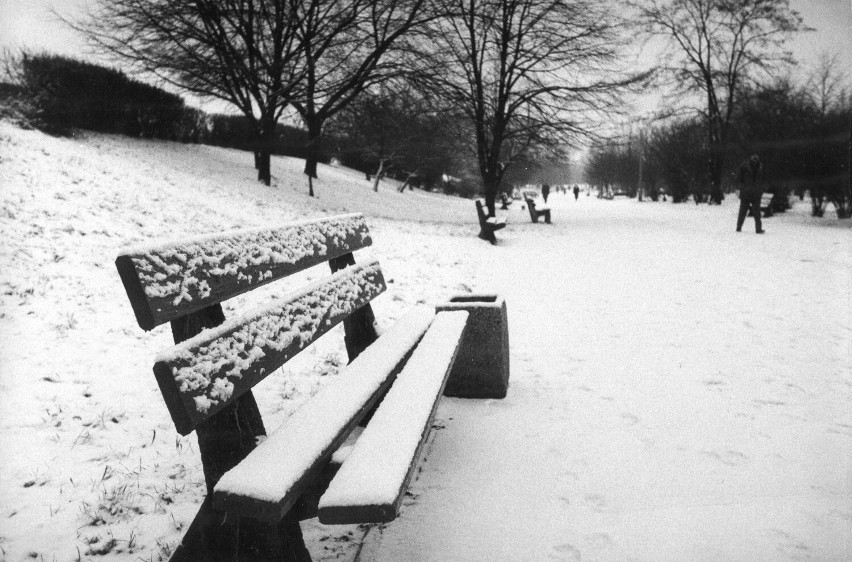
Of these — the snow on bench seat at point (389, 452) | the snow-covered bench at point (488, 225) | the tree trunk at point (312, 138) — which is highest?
the tree trunk at point (312, 138)

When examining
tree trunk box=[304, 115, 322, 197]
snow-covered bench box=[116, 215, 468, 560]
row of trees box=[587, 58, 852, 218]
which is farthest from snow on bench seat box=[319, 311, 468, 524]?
tree trunk box=[304, 115, 322, 197]

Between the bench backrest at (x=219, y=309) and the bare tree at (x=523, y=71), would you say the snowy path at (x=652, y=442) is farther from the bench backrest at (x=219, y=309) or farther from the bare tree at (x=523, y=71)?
the bare tree at (x=523, y=71)

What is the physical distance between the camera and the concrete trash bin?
10.4 ft

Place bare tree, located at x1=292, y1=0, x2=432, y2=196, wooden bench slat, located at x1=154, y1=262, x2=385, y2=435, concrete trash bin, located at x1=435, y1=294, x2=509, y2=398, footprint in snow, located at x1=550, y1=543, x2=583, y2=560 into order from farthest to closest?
bare tree, located at x1=292, y1=0, x2=432, y2=196 < concrete trash bin, located at x1=435, y1=294, x2=509, y2=398 < footprint in snow, located at x1=550, y1=543, x2=583, y2=560 < wooden bench slat, located at x1=154, y1=262, x2=385, y2=435

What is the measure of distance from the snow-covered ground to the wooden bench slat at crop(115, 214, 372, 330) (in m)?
1.08

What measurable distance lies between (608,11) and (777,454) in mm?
15653

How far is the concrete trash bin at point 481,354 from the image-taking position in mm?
3162

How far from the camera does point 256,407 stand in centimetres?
162

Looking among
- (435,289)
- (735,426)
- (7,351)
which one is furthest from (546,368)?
(7,351)

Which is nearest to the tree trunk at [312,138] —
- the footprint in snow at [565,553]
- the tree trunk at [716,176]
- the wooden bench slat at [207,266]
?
the wooden bench slat at [207,266]

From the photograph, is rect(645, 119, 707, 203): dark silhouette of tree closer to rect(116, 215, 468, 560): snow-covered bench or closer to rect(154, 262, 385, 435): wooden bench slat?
rect(154, 262, 385, 435): wooden bench slat

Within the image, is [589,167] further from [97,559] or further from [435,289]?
[97,559]

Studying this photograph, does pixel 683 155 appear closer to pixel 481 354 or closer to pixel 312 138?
pixel 312 138

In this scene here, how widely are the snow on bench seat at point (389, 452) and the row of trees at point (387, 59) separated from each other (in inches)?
487
